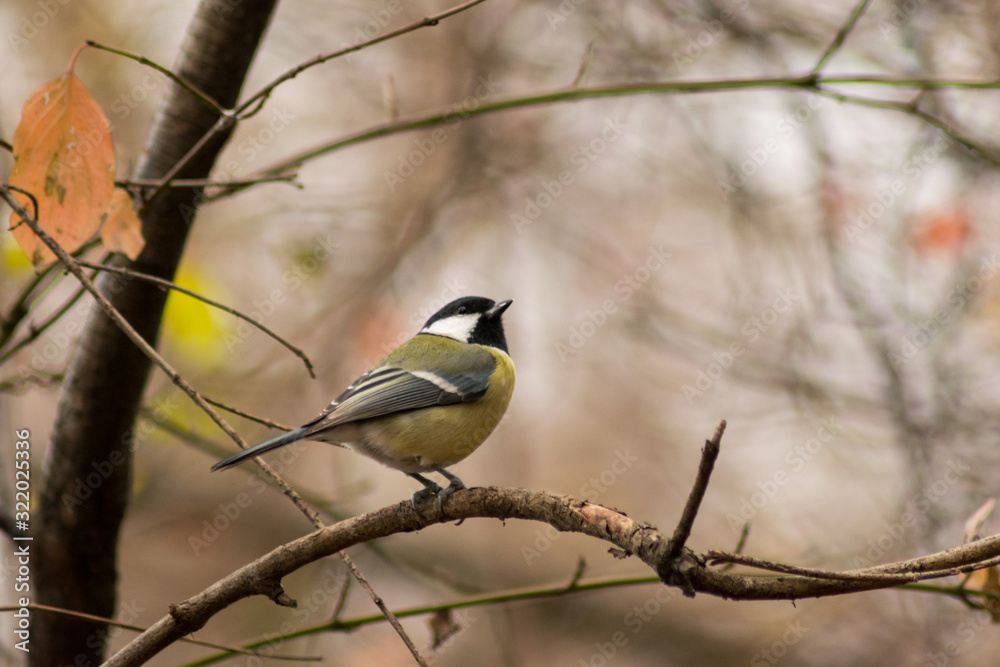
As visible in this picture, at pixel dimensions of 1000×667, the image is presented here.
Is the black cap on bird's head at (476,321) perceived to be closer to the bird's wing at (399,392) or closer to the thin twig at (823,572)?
the bird's wing at (399,392)

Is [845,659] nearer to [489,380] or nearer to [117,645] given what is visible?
[489,380]

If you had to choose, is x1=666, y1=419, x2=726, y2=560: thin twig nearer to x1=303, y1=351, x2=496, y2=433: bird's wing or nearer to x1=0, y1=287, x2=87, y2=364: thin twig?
x1=303, y1=351, x2=496, y2=433: bird's wing

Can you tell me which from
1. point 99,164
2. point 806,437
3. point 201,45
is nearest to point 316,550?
point 99,164

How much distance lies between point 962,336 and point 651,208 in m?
2.72

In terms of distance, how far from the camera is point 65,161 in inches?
78.2

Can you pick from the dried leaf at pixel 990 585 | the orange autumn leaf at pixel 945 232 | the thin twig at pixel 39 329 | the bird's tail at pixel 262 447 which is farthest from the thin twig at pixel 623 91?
the orange autumn leaf at pixel 945 232

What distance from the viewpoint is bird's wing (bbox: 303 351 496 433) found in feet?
9.41

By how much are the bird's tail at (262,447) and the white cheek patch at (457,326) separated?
126 cm

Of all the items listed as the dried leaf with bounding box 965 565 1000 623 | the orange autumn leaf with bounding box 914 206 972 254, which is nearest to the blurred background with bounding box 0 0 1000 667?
the orange autumn leaf with bounding box 914 206 972 254

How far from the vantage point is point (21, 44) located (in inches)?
219

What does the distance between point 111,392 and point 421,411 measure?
1.04 metres

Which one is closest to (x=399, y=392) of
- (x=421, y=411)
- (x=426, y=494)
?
(x=421, y=411)

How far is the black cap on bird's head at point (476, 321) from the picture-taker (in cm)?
374

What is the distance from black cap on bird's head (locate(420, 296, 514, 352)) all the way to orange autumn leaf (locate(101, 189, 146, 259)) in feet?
6.07
